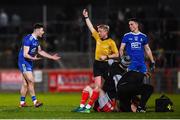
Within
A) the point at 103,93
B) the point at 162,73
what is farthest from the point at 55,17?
the point at 103,93

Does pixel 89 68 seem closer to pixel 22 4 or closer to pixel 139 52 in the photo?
pixel 22 4

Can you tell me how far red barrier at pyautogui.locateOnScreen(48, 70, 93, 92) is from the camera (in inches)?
1187

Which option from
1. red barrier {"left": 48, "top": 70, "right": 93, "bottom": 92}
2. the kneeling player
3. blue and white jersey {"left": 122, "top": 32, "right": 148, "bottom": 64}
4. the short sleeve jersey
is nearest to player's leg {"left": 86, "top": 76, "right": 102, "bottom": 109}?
the kneeling player

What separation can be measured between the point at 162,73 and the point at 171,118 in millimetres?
14338

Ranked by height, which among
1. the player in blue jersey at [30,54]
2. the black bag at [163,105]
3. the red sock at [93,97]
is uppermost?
the player in blue jersey at [30,54]

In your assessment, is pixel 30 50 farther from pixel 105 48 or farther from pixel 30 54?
pixel 105 48

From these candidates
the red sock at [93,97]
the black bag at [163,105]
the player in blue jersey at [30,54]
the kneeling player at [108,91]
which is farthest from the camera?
the player in blue jersey at [30,54]

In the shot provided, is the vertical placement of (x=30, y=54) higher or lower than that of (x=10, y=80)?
higher

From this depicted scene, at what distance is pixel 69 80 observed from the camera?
30422 millimetres

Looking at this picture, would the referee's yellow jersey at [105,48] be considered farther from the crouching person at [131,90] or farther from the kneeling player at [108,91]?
the crouching person at [131,90]

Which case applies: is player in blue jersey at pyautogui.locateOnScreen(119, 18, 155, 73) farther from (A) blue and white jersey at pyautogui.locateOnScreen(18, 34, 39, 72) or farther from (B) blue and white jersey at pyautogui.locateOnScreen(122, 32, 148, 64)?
(A) blue and white jersey at pyautogui.locateOnScreen(18, 34, 39, 72)

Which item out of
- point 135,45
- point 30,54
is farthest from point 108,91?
point 30,54

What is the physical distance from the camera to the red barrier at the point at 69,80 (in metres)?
30.1

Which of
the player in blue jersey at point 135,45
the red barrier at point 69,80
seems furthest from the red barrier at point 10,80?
the player in blue jersey at point 135,45
